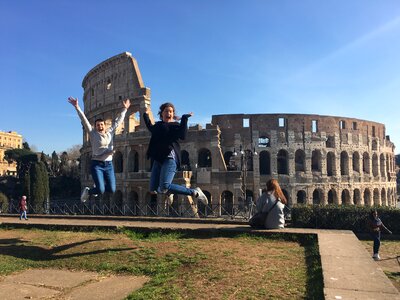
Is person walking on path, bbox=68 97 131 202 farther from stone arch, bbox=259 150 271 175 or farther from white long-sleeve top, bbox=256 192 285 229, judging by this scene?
stone arch, bbox=259 150 271 175

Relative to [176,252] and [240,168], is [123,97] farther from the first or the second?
→ [176,252]

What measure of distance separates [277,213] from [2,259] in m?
5.93

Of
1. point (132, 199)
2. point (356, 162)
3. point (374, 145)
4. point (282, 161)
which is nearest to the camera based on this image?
point (132, 199)

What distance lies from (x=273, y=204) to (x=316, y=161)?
1147 inches

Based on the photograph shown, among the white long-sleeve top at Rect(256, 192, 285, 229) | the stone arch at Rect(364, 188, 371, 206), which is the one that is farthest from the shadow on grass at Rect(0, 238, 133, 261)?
the stone arch at Rect(364, 188, 371, 206)

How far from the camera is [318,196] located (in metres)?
33.6

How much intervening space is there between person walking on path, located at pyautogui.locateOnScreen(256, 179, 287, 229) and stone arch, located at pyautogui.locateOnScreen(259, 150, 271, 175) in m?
25.0

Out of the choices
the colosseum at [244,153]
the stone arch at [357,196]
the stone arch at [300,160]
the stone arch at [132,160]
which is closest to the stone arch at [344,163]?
the colosseum at [244,153]

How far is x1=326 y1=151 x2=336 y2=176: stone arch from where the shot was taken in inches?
1351

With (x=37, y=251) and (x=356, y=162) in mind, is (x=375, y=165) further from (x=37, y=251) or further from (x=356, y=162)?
(x=37, y=251)

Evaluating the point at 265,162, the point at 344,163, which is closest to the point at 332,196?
the point at 344,163

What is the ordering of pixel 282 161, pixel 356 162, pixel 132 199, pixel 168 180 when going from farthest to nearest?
pixel 356 162 < pixel 282 161 < pixel 132 199 < pixel 168 180

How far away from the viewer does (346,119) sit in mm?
35500

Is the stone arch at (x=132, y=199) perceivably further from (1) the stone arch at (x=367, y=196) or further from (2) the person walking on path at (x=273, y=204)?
(1) the stone arch at (x=367, y=196)
